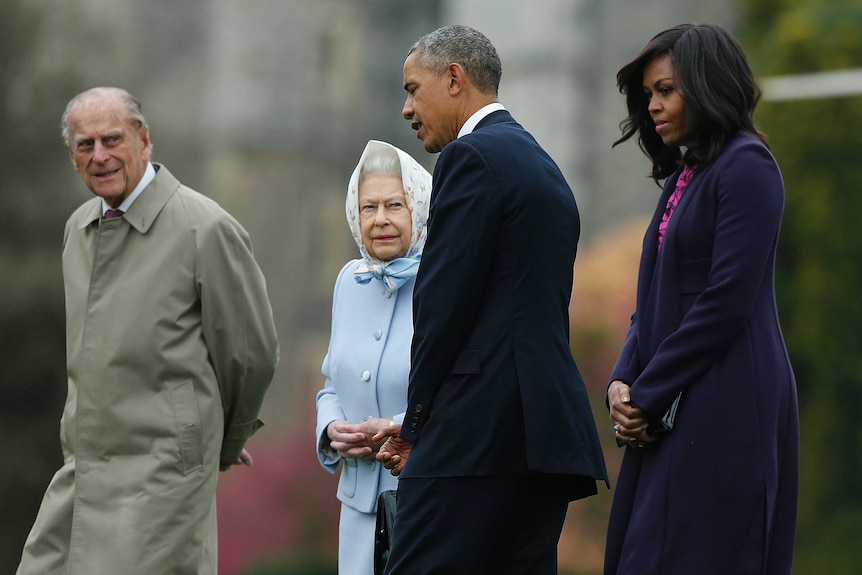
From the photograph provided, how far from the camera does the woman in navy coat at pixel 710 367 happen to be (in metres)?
3.75

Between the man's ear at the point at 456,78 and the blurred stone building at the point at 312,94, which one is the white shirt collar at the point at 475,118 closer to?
the man's ear at the point at 456,78

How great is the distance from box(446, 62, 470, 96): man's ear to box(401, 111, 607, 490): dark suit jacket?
0.22 metres

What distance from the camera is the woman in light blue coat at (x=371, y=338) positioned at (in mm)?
4246

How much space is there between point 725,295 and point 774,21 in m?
8.75

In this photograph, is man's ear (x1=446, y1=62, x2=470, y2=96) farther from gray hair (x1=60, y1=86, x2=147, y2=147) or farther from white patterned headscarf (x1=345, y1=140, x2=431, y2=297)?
gray hair (x1=60, y1=86, x2=147, y2=147)

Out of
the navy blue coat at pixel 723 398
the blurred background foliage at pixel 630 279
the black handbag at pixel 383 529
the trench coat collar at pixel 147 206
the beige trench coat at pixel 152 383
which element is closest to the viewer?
the navy blue coat at pixel 723 398

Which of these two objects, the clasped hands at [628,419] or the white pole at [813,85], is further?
the white pole at [813,85]

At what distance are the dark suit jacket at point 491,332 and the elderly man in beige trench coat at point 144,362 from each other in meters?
1.30

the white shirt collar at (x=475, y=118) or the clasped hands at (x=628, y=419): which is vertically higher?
the white shirt collar at (x=475, y=118)

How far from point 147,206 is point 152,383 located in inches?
23.8

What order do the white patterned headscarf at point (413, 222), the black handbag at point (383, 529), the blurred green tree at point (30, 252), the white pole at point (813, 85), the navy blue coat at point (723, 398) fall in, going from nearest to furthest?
the navy blue coat at point (723, 398)
the black handbag at point (383, 529)
the white patterned headscarf at point (413, 222)
the blurred green tree at point (30, 252)
the white pole at point (813, 85)

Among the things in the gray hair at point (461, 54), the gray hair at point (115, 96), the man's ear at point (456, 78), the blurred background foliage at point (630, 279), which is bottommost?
the blurred background foliage at point (630, 279)

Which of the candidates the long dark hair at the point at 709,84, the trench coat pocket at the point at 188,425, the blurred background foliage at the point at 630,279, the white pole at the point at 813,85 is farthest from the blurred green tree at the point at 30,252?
the long dark hair at the point at 709,84

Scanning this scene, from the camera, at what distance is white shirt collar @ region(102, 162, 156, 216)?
4.92 meters
